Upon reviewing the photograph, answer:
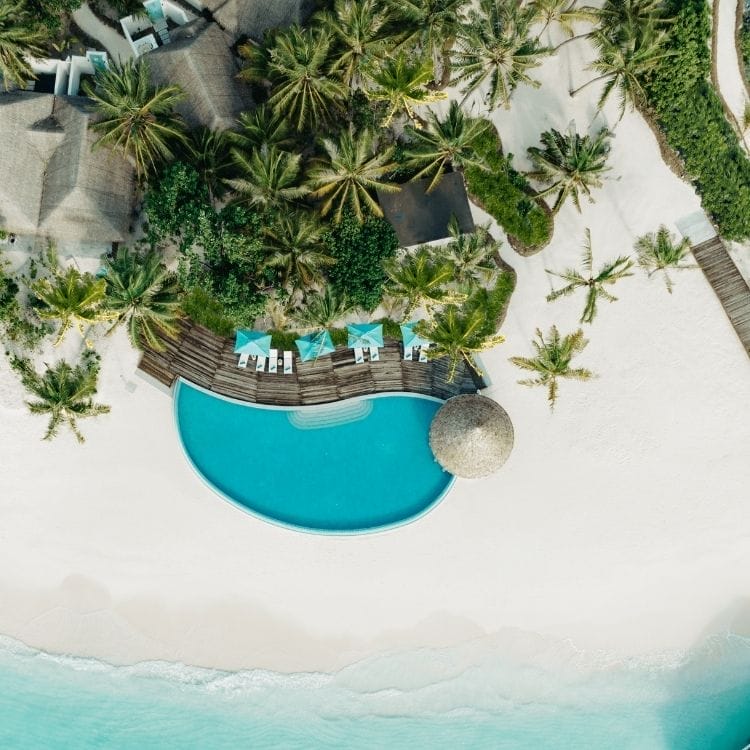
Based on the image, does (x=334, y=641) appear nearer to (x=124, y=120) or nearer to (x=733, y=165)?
(x=124, y=120)

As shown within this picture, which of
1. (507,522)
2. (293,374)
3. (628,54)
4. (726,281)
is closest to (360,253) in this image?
(293,374)

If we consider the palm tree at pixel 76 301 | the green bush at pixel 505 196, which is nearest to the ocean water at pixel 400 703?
the palm tree at pixel 76 301

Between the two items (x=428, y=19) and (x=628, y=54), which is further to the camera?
(x=628, y=54)

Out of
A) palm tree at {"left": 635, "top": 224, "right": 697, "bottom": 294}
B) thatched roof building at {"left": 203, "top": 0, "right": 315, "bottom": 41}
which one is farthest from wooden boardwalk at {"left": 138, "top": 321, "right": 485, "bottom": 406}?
thatched roof building at {"left": 203, "top": 0, "right": 315, "bottom": 41}

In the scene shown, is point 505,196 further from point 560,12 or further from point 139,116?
point 139,116

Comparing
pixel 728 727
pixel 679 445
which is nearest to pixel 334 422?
pixel 679 445

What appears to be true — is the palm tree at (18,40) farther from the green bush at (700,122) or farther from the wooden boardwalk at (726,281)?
the wooden boardwalk at (726,281)

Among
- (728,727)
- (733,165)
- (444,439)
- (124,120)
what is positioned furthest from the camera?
(728,727)
